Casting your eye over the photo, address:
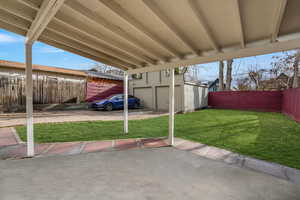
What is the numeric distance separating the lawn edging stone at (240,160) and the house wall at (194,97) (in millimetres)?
7217

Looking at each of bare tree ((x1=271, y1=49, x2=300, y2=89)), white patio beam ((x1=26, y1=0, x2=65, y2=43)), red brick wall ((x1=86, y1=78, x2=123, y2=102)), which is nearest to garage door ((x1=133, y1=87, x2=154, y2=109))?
red brick wall ((x1=86, y1=78, x2=123, y2=102))

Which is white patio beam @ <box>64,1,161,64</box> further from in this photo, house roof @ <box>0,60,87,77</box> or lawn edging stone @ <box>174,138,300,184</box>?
house roof @ <box>0,60,87,77</box>

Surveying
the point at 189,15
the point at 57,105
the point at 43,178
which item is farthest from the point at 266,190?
the point at 57,105

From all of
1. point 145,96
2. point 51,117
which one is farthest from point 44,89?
point 145,96

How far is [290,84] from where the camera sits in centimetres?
1259

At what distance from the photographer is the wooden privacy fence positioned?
8.51m

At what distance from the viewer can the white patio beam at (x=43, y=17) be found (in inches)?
71.6

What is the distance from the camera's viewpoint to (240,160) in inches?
111

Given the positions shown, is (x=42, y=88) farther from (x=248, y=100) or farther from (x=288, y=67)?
(x=288, y=67)

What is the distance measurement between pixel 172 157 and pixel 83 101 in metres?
10.1

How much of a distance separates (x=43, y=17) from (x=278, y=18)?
2.82 meters

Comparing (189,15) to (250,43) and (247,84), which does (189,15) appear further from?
(247,84)

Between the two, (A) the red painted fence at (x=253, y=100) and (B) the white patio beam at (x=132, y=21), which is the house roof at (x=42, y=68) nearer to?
(B) the white patio beam at (x=132, y=21)

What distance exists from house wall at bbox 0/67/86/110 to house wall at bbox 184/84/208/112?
737cm
